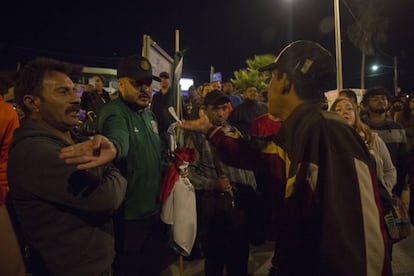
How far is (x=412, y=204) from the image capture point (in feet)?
19.0

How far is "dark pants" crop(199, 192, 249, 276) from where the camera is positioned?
3.99m

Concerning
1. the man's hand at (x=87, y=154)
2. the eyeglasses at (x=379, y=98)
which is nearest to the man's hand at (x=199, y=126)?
the man's hand at (x=87, y=154)

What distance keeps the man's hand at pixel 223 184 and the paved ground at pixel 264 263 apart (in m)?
1.67

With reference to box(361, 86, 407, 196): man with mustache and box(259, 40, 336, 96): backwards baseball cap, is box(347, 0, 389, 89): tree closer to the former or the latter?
box(361, 86, 407, 196): man with mustache

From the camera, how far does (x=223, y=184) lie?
394cm

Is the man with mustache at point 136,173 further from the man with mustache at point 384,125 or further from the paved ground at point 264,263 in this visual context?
the man with mustache at point 384,125

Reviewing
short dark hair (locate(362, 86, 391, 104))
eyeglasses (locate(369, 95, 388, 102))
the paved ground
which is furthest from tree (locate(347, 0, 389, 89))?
the paved ground

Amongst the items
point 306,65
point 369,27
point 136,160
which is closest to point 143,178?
point 136,160

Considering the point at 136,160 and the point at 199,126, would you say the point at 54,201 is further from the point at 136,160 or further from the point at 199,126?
the point at 199,126

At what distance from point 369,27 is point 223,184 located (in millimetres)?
28421

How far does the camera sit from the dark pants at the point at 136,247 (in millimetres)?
3021

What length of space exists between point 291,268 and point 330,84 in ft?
3.95

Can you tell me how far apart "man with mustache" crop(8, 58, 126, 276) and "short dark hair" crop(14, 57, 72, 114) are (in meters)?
0.02

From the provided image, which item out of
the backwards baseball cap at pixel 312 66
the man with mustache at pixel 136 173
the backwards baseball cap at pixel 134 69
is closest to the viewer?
the backwards baseball cap at pixel 312 66
